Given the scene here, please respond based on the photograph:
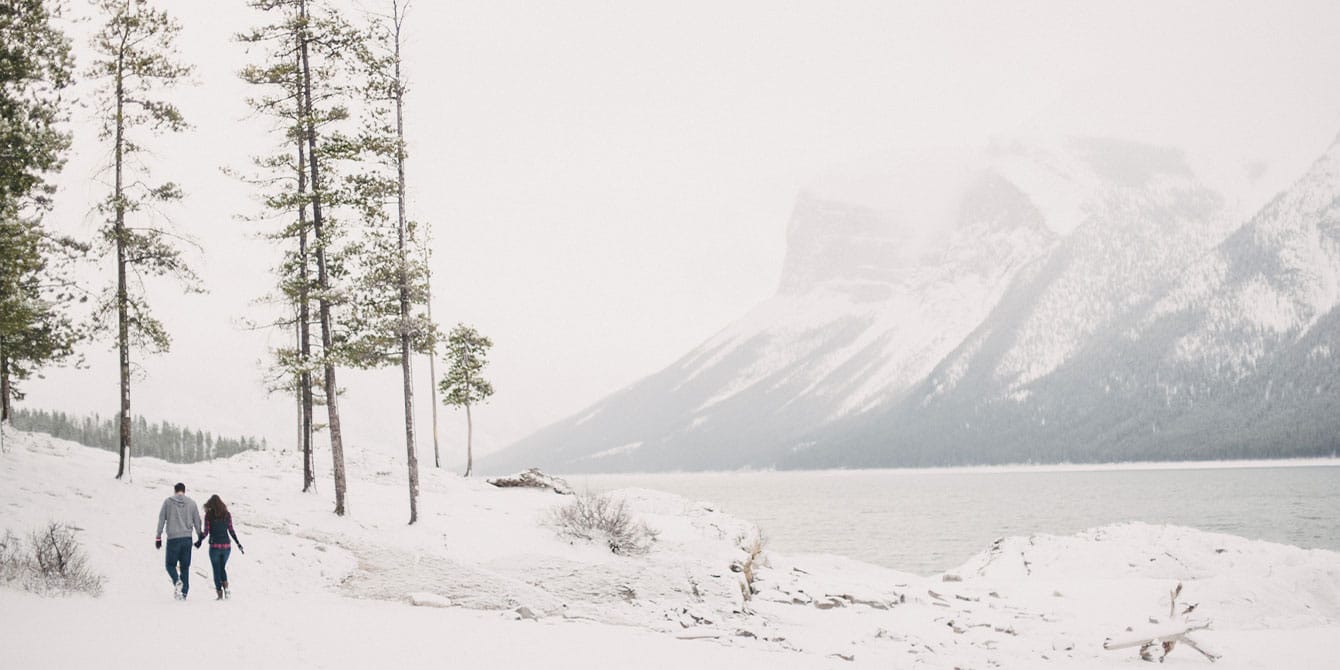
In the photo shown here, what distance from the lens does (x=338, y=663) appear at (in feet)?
41.4

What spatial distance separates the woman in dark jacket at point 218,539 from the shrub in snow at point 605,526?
11.1 metres

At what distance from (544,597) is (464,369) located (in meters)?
39.7

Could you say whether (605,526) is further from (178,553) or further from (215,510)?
(178,553)

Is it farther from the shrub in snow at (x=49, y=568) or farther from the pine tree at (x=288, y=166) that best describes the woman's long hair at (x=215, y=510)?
the pine tree at (x=288, y=166)

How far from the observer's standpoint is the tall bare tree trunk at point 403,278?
2839 cm

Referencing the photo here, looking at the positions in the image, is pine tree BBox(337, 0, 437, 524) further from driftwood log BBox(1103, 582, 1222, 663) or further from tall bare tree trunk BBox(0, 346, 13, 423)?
driftwood log BBox(1103, 582, 1222, 663)

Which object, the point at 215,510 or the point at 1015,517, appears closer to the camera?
→ the point at 215,510

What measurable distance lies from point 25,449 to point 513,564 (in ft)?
57.3

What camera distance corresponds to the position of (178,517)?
17984 mm

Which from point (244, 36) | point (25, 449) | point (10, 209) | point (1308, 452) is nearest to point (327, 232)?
point (244, 36)

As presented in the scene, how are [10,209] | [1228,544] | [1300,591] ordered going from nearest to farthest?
[10,209] < [1300,591] < [1228,544]

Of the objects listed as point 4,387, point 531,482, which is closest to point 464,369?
point 531,482

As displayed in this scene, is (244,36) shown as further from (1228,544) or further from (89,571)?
(1228,544)

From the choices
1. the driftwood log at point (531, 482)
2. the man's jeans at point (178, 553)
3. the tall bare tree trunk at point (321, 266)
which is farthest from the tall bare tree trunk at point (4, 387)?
the driftwood log at point (531, 482)
